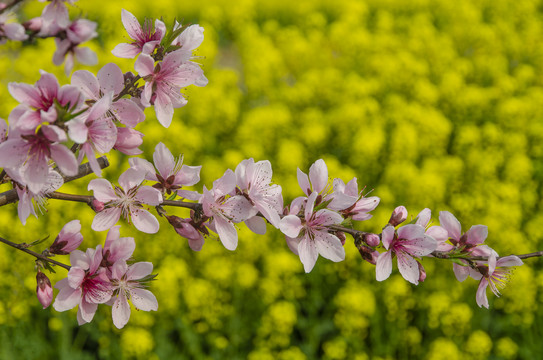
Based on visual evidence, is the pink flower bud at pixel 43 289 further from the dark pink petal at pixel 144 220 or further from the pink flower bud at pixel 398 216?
the pink flower bud at pixel 398 216

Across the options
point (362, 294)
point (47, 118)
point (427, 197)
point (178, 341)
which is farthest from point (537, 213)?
Result: point (47, 118)

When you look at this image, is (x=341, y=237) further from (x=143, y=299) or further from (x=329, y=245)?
(x=143, y=299)

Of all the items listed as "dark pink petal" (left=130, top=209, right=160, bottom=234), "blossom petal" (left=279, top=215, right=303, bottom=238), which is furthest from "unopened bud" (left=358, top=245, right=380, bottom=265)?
"dark pink petal" (left=130, top=209, right=160, bottom=234)

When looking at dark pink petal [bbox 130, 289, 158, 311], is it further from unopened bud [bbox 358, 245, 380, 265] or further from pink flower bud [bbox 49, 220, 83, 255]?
unopened bud [bbox 358, 245, 380, 265]

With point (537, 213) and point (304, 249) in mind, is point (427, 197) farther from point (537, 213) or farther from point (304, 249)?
point (304, 249)

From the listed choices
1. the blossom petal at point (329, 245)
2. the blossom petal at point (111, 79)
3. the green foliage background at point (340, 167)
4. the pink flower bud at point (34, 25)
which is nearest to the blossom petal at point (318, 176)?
the blossom petal at point (329, 245)

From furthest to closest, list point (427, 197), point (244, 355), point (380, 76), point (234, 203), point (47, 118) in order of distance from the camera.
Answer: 1. point (380, 76)
2. point (427, 197)
3. point (244, 355)
4. point (234, 203)
5. point (47, 118)
